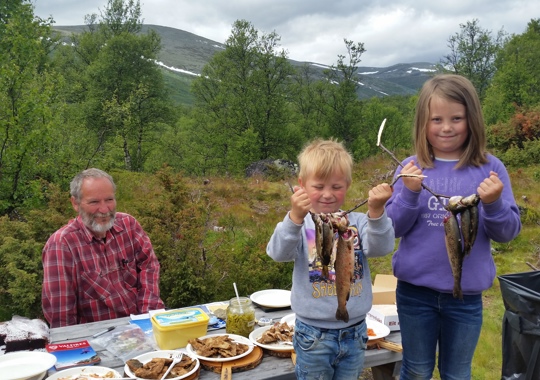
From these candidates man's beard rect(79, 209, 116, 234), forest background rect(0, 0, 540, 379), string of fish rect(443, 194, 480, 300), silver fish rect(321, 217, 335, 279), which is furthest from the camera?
forest background rect(0, 0, 540, 379)

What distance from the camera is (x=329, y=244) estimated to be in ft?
7.51

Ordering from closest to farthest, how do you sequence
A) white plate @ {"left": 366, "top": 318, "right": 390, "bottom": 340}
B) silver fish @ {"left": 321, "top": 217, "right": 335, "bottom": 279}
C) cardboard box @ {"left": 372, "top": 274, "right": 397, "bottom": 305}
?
silver fish @ {"left": 321, "top": 217, "right": 335, "bottom": 279}, white plate @ {"left": 366, "top": 318, "right": 390, "bottom": 340}, cardboard box @ {"left": 372, "top": 274, "right": 397, "bottom": 305}

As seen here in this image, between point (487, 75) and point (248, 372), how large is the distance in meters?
44.5

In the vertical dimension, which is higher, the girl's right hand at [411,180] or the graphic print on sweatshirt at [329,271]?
the girl's right hand at [411,180]

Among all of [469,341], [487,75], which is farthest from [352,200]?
[487,75]

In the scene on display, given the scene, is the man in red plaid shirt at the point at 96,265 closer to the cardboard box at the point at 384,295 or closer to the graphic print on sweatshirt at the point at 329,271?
the cardboard box at the point at 384,295

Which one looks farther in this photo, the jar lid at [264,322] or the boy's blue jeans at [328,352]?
the jar lid at [264,322]

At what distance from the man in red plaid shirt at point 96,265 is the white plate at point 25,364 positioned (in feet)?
3.60

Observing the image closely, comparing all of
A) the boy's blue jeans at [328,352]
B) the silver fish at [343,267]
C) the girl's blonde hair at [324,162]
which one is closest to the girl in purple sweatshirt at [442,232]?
the girl's blonde hair at [324,162]

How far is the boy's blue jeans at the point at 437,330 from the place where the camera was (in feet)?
9.19

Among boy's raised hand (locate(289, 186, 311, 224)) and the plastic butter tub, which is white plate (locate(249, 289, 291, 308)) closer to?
the plastic butter tub

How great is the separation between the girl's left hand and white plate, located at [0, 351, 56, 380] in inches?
108

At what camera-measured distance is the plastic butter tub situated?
3.07 m

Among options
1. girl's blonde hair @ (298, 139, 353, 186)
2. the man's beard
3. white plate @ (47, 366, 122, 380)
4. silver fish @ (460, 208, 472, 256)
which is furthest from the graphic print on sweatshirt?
the man's beard
